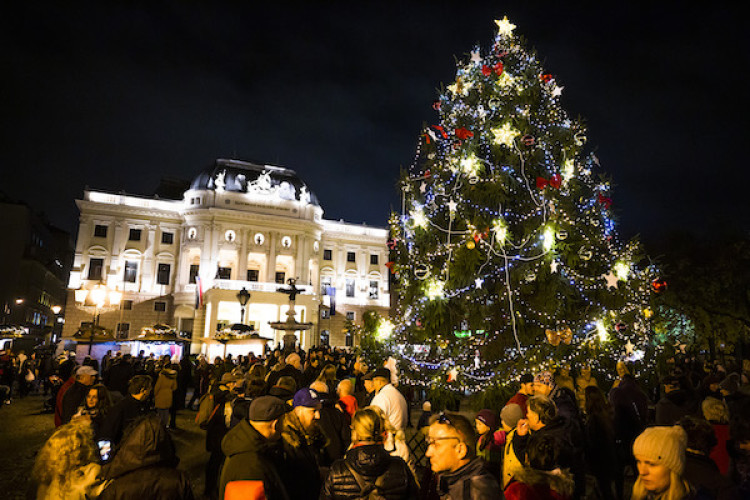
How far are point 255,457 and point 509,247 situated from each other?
994cm

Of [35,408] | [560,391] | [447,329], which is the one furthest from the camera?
[35,408]

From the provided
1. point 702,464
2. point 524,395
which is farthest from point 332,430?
point 702,464

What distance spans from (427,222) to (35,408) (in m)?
→ 15.1

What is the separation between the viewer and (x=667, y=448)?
254 centimetres

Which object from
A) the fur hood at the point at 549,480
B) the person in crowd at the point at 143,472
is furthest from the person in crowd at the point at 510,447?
the person in crowd at the point at 143,472

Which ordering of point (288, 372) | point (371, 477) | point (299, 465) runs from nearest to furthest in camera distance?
point (371, 477), point (299, 465), point (288, 372)

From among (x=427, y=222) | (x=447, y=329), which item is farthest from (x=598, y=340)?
(x=427, y=222)

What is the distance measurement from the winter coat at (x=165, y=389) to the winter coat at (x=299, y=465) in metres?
7.75

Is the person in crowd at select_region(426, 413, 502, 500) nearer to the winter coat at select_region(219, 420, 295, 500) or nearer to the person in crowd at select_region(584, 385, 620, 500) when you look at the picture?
the winter coat at select_region(219, 420, 295, 500)

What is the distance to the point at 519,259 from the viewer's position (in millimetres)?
11656

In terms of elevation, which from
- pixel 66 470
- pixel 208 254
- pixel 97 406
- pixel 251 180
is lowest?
pixel 66 470

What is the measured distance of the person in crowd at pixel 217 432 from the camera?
593 cm

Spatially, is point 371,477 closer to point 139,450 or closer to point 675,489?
point 139,450

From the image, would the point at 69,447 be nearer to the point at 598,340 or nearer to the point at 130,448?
the point at 130,448
